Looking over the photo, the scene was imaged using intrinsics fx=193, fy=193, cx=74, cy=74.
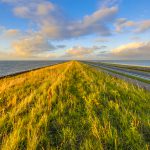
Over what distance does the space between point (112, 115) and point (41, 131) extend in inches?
125

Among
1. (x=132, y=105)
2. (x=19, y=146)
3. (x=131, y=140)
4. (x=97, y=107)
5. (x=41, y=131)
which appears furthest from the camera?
(x=132, y=105)

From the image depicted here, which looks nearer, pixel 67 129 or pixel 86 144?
pixel 86 144

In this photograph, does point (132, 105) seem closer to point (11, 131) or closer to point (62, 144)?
point (62, 144)

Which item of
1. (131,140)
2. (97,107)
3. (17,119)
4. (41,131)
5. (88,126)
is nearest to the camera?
(131,140)

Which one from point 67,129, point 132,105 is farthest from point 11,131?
point 132,105

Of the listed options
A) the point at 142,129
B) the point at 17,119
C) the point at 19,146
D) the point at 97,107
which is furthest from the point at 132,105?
the point at 19,146

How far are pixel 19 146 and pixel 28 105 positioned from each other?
442cm

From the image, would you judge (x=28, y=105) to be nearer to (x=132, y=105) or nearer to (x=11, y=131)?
(x=11, y=131)

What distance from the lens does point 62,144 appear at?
5.54 meters

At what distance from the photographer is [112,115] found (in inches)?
313

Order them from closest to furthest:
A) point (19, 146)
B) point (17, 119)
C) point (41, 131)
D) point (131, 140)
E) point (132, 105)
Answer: point (19, 146) → point (131, 140) → point (41, 131) → point (17, 119) → point (132, 105)

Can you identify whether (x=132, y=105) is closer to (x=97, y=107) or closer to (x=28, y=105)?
(x=97, y=107)

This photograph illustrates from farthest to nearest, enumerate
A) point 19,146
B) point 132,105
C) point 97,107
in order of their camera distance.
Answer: point 132,105
point 97,107
point 19,146

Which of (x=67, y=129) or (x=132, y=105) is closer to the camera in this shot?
(x=67, y=129)
